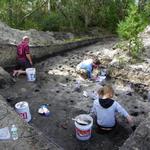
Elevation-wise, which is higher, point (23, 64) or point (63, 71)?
point (23, 64)

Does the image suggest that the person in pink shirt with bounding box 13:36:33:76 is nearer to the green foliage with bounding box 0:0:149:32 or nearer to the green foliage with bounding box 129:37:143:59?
the green foliage with bounding box 129:37:143:59

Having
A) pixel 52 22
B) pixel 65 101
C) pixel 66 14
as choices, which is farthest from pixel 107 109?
pixel 66 14

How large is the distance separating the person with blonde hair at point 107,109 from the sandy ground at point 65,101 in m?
0.22

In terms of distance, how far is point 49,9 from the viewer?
1593 centimetres

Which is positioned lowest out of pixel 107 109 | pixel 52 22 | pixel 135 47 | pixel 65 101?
pixel 65 101

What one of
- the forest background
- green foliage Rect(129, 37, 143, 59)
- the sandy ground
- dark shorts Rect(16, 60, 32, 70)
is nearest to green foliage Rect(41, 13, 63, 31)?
the forest background

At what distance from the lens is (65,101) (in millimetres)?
7723

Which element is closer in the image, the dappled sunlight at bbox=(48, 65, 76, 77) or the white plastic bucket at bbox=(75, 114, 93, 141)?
the white plastic bucket at bbox=(75, 114, 93, 141)

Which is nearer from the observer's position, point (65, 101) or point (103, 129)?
point (103, 129)

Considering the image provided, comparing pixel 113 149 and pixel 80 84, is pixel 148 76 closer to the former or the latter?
pixel 80 84

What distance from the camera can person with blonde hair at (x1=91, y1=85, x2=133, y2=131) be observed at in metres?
6.00

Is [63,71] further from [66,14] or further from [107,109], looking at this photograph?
[66,14]

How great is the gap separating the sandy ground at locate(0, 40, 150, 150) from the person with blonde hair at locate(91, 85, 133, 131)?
0.22m

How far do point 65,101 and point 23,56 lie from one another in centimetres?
220
